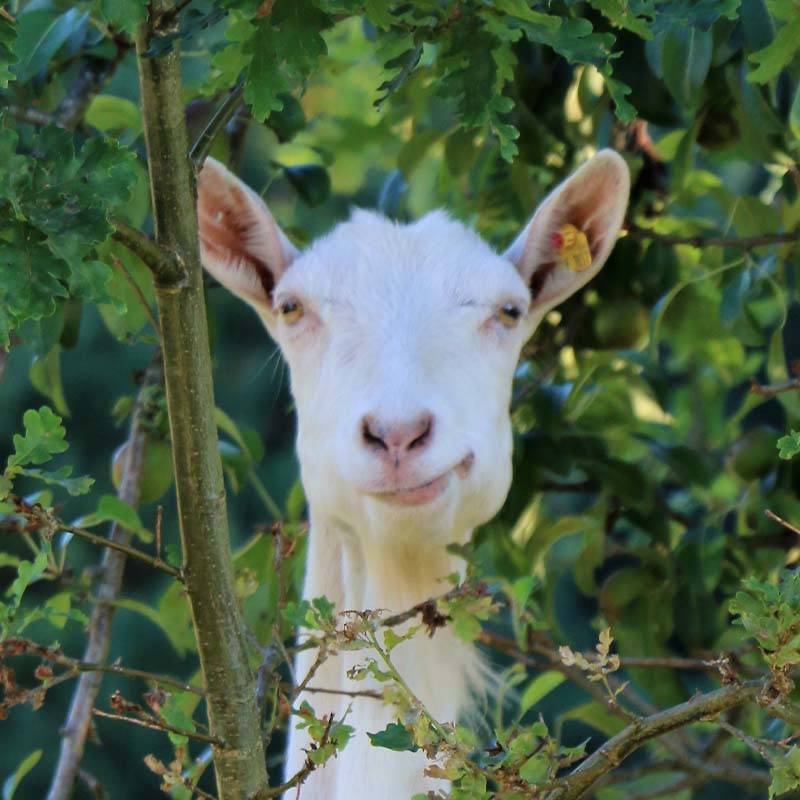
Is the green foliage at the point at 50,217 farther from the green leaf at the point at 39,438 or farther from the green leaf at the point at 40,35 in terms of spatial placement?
the green leaf at the point at 40,35

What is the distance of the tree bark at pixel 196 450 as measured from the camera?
2.44m

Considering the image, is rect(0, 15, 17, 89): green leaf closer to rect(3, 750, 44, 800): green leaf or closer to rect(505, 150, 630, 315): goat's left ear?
rect(3, 750, 44, 800): green leaf

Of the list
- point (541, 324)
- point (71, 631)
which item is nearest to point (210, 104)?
point (541, 324)

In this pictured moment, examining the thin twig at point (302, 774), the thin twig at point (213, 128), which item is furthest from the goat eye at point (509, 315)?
the thin twig at point (302, 774)

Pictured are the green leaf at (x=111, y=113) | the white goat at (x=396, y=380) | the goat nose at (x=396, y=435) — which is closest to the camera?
the goat nose at (x=396, y=435)

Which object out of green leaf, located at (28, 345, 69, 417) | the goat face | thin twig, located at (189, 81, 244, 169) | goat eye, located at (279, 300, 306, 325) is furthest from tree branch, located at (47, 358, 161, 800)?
thin twig, located at (189, 81, 244, 169)

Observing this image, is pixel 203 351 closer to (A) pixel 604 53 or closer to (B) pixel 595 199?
(A) pixel 604 53

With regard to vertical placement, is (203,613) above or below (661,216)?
above

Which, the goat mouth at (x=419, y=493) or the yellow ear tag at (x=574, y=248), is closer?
the goat mouth at (x=419, y=493)

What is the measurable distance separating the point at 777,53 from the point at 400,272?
3.17 ft

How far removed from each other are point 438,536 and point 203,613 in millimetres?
713

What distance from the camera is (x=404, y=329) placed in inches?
128

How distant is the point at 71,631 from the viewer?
429 inches

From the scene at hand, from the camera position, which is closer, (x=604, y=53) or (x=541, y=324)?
(x=604, y=53)
